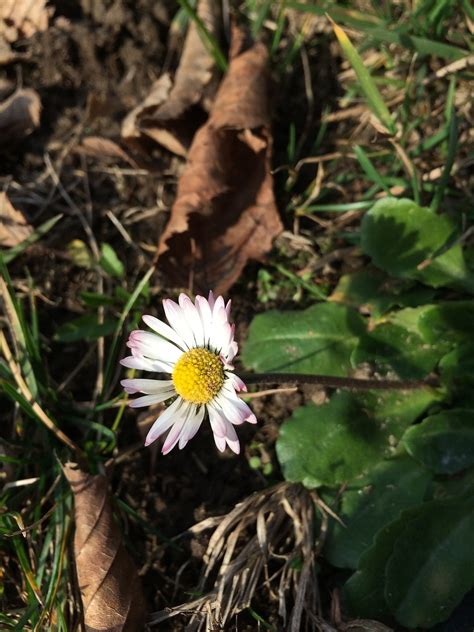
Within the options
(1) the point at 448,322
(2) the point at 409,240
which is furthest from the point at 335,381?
(2) the point at 409,240

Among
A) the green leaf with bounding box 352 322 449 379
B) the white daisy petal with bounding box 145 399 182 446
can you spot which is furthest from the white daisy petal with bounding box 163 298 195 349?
the green leaf with bounding box 352 322 449 379

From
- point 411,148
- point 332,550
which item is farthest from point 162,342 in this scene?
point 411,148

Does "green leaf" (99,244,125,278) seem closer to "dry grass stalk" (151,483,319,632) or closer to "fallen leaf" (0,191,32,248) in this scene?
"fallen leaf" (0,191,32,248)

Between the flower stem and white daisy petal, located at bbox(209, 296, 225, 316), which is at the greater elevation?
white daisy petal, located at bbox(209, 296, 225, 316)

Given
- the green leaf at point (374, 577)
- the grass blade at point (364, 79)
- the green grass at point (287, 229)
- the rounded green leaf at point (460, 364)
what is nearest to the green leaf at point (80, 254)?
the green grass at point (287, 229)

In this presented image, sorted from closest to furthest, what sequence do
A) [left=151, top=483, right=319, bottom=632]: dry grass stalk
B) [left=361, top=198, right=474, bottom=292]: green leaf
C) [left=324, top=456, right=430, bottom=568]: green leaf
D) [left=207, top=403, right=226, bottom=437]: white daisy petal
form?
[left=207, top=403, right=226, bottom=437]: white daisy petal
[left=151, top=483, right=319, bottom=632]: dry grass stalk
[left=324, top=456, right=430, bottom=568]: green leaf
[left=361, top=198, right=474, bottom=292]: green leaf
